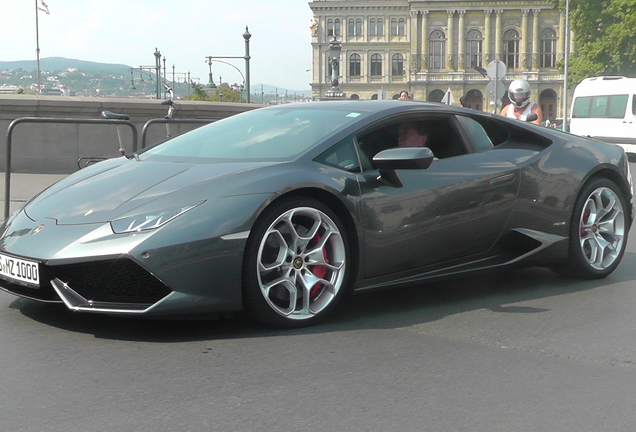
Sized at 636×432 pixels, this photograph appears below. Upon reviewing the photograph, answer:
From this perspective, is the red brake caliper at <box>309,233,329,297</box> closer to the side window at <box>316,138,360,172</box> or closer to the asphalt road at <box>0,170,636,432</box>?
the asphalt road at <box>0,170,636,432</box>

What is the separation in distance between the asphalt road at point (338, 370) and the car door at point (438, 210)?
340 millimetres

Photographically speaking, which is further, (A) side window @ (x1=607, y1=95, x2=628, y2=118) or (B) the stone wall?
(A) side window @ (x1=607, y1=95, x2=628, y2=118)

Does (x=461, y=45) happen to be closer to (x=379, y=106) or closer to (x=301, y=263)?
(x=379, y=106)

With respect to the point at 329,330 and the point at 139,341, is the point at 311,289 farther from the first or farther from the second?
the point at 139,341

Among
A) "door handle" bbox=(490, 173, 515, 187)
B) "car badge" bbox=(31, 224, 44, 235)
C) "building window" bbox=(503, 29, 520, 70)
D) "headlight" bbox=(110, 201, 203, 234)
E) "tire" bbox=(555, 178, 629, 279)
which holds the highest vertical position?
"building window" bbox=(503, 29, 520, 70)

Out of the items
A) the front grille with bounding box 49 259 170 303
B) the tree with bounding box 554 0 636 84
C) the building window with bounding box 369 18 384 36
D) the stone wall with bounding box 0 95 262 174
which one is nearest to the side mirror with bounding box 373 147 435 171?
the front grille with bounding box 49 259 170 303

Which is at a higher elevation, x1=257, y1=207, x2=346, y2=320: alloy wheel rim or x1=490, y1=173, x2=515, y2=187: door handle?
x1=490, y1=173, x2=515, y2=187: door handle

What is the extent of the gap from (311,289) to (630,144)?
22605mm

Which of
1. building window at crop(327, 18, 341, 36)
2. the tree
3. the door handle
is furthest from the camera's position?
building window at crop(327, 18, 341, 36)

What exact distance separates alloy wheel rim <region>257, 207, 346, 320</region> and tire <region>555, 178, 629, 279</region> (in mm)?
2067

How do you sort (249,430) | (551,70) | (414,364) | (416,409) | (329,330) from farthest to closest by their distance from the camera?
1. (551,70)
2. (329,330)
3. (414,364)
4. (416,409)
5. (249,430)

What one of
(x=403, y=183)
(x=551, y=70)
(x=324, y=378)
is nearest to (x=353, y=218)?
(x=403, y=183)

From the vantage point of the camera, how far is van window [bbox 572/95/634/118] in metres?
26.2

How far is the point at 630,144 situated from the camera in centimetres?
2544
